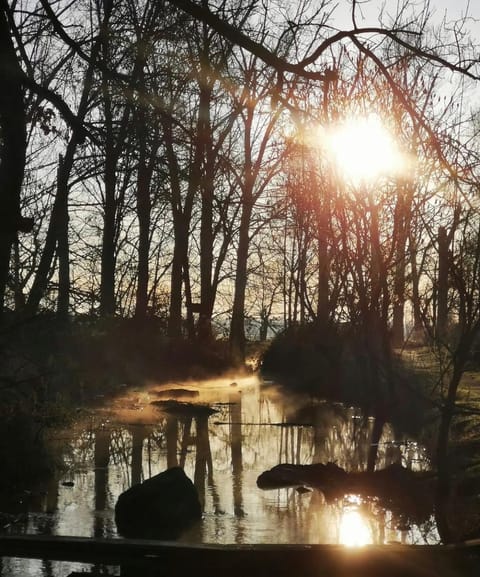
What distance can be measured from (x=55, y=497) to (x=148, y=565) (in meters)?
3.33

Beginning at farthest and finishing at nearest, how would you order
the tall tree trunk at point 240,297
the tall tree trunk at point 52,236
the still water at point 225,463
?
the tall tree trunk at point 240,297, the tall tree trunk at point 52,236, the still water at point 225,463

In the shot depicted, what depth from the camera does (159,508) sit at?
8695 millimetres

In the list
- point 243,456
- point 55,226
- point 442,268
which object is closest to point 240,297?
point 55,226

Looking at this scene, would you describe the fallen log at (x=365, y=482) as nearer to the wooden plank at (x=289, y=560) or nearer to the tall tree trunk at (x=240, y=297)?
the wooden plank at (x=289, y=560)

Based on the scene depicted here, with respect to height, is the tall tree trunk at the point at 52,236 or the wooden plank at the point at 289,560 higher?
the tall tree trunk at the point at 52,236

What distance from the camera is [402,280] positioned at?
15.8m

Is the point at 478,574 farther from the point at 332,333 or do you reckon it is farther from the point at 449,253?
the point at 332,333

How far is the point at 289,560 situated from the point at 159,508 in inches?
101

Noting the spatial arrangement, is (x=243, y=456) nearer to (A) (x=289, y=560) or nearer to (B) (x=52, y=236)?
(A) (x=289, y=560)

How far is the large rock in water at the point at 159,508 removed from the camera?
8398 millimetres

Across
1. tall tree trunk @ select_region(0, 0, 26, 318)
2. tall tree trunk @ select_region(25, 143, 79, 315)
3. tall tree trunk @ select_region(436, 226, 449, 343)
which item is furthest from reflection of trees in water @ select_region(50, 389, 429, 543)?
tall tree trunk @ select_region(0, 0, 26, 318)

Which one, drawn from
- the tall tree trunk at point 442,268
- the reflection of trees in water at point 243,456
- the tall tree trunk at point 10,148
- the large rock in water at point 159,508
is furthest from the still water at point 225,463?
the tall tree trunk at point 10,148

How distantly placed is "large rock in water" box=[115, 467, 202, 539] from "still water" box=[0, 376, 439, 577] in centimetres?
14

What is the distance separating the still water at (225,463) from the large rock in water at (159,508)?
0.47ft
